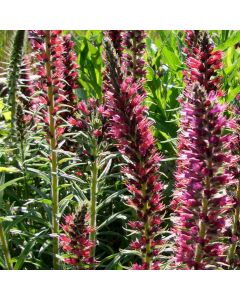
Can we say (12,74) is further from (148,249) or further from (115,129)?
(148,249)

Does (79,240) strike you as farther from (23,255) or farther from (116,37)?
(116,37)

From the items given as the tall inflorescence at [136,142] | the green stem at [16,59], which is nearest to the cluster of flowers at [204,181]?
the tall inflorescence at [136,142]

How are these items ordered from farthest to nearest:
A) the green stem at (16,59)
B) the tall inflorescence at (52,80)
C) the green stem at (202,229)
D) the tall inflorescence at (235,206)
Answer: the tall inflorescence at (52,80) → the green stem at (16,59) → the tall inflorescence at (235,206) → the green stem at (202,229)

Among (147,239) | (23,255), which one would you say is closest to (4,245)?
(23,255)

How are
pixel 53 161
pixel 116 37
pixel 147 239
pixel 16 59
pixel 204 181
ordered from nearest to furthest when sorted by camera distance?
pixel 204 181 → pixel 147 239 → pixel 16 59 → pixel 53 161 → pixel 116 37

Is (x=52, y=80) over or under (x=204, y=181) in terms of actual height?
over

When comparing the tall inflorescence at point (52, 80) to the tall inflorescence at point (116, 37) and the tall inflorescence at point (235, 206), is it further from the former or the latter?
the tall inflorescence at point (235, 206)

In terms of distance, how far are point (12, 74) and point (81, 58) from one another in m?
1.56

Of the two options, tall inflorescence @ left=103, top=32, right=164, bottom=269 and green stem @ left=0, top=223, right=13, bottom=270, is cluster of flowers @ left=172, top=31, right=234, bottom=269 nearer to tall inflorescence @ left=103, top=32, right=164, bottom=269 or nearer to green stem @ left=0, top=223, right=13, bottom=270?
tall inflorescence @ left=103, top=32, right=164, bottom=269

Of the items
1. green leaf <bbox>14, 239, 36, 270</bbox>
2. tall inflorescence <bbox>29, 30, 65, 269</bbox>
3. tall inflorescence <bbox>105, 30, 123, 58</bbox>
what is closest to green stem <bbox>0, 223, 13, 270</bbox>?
green leaf <bbox>14, 239, 36, 270</bbox>

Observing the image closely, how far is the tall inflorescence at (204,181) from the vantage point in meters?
1.98

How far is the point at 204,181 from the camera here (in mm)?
2066

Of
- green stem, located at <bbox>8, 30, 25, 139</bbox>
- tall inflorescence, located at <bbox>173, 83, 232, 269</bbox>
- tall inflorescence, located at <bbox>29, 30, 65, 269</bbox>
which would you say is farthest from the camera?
tall inflorescence, located at <bbox>29, 30, 65, 269</bbox>

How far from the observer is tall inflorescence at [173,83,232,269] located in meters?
1.98
